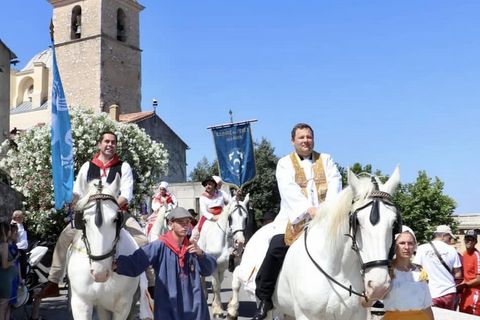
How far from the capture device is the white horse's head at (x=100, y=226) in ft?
17.9

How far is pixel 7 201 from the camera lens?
714 inches

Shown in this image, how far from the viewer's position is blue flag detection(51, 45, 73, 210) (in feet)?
30.5

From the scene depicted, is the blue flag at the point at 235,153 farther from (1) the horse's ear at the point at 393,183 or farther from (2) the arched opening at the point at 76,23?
(2) the arched opening at the point at 76,23

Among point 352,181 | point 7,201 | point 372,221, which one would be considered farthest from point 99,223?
point 7,201

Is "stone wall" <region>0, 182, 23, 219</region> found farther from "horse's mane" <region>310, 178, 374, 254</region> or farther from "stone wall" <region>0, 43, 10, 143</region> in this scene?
"horse's mane" <region>310, 178, 374, 254</region>

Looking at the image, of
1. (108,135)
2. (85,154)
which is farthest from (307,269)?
(85,154)

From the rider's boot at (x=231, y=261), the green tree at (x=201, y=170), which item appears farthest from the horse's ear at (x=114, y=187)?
the green tree at (x=201, y=170)

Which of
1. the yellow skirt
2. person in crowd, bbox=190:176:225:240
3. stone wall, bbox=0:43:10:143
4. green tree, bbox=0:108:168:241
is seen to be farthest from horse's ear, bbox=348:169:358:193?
stone wall, bbox=0:43:10:143

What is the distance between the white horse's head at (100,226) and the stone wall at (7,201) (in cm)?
1232

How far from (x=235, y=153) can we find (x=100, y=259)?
486 inches

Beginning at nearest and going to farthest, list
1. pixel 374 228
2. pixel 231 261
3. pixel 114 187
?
pixel 374 228 → pixel 114 187 → pixel 231 261

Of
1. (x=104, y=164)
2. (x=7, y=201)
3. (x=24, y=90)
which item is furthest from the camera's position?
(x=24, y=90)

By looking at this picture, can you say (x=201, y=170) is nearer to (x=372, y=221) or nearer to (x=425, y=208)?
(x=425, y=208)

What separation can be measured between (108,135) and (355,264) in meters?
3.73
